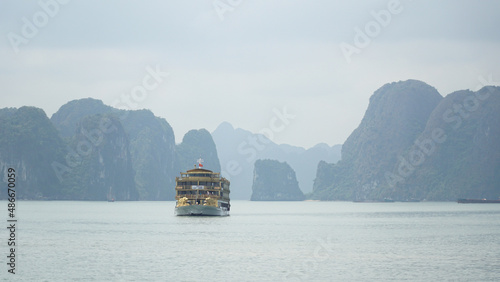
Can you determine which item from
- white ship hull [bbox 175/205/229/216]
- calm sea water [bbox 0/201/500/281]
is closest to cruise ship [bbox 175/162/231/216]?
white ship hull [bbox 175/205/229/216]

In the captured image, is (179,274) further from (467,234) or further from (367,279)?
(467,234)

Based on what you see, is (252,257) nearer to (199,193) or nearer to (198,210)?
(198,210)

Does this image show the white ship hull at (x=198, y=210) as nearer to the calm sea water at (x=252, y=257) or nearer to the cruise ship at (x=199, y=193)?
the cruise ship at (x=199, y=193)

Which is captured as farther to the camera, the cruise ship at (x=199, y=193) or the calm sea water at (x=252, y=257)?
the cruise ship at (x=199, y=193)

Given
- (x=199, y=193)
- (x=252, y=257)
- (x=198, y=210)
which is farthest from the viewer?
(x=199, y=193)

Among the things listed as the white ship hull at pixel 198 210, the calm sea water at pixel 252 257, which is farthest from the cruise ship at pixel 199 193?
the calm sea water at pixel 252 257

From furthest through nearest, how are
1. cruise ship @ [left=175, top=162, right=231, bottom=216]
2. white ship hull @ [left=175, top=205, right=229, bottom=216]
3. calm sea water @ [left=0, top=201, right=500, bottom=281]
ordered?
cruise ship @ [left=175, top=162, right=231, bottom=216] → white ship hull @ [left=175, top=205, right=229, bottom=216] → calm sea water @ [left=0, top=201, right=500, bottom=281]

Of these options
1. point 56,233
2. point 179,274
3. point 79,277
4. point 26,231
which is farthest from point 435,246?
point 26,231

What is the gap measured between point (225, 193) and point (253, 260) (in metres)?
80.5

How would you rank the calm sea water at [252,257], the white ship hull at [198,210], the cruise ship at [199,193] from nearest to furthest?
the calm sea water at [252,257] → the white ship hull at [198,210] → the cruise ship at [199,193]

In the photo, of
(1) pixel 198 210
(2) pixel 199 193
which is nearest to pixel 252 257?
(1) pixel 198 210

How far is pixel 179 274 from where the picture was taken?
4425 centimetres

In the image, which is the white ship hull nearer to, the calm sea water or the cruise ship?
the cruise ship

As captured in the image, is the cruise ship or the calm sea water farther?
the cruise ship
